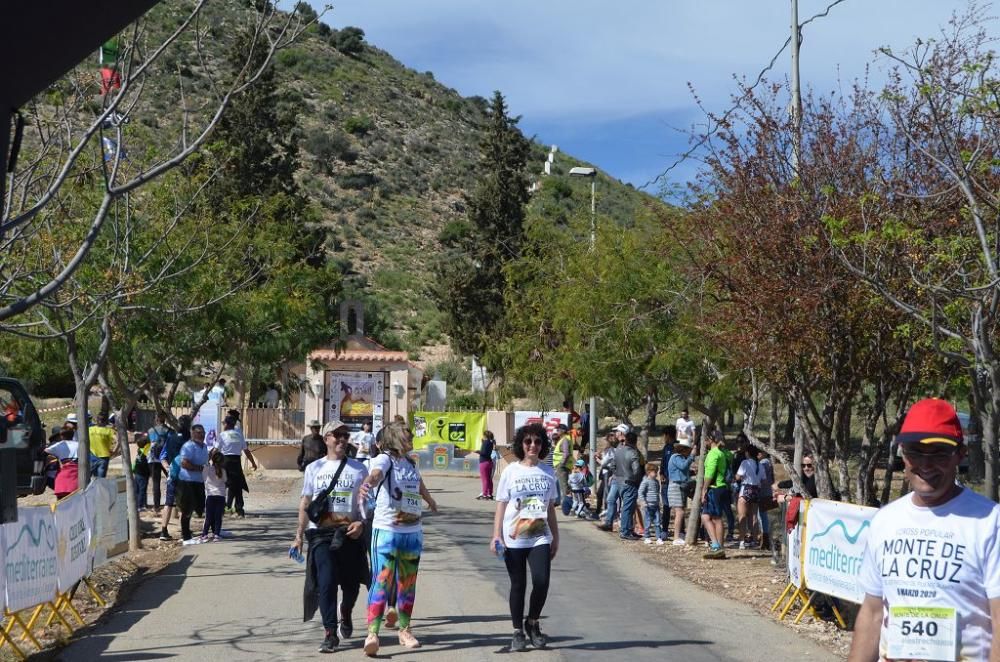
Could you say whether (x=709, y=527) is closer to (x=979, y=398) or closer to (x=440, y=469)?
(x=979, y=398)

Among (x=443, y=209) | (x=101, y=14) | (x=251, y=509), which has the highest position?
(x=443, y=209)

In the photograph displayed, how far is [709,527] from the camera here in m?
17.7

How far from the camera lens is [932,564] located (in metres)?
4.23

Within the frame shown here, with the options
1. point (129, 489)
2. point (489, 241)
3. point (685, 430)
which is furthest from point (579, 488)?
point (489, 241)

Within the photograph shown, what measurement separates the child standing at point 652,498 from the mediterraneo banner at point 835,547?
724 cm

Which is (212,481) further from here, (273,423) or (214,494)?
(273,423)

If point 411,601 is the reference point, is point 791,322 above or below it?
above

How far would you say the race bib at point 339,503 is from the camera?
32.0 ft

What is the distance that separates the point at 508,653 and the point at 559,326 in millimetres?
14125

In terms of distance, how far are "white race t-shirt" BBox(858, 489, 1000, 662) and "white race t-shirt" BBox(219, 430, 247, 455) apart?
17604 millimetres

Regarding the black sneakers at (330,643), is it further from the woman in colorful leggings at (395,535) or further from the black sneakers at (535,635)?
the black sneakers at (535,635)

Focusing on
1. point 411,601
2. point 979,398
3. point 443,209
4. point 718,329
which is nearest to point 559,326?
point 718,329

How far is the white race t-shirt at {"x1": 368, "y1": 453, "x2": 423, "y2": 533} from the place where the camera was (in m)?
9.70

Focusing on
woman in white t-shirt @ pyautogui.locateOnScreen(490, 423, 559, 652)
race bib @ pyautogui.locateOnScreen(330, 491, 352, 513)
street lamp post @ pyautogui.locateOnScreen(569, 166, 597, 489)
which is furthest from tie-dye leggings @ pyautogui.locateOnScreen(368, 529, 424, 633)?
street lamp post @ pyautogui.locateOnScreen(569, 166, 597, 489)
